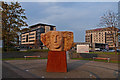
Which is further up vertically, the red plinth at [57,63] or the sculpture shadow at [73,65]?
the red plinth at [57,63]

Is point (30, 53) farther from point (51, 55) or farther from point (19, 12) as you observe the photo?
point (51, 55)

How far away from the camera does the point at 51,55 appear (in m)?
9.58

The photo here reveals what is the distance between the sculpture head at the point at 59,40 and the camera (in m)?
10.1

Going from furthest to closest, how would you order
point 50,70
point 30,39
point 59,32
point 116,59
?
point 30,39 < point 116,59 < point 59,32 < point 50,70

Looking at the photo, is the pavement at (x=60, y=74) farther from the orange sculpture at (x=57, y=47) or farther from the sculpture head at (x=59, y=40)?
the sculpture head at (x=59, y=40)

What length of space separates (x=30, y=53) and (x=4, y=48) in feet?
19.9

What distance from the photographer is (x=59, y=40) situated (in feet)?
33.3

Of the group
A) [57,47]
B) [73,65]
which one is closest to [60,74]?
[57,47]

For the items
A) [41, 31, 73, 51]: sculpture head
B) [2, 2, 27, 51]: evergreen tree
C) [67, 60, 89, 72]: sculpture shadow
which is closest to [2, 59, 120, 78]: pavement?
[67, 60, 89, 72]: sculpture shadow

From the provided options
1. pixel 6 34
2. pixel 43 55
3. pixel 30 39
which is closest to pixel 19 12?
pixel 6 34

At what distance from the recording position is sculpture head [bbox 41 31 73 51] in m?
10.1

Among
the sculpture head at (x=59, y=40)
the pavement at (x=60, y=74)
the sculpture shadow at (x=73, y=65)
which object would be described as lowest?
the sculpture shadow at (x=73, y=65)

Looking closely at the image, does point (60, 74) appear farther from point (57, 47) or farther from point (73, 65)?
point (73, 65)

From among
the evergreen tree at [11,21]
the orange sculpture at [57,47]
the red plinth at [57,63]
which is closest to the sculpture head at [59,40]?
the orange sculpture at [57,47]
